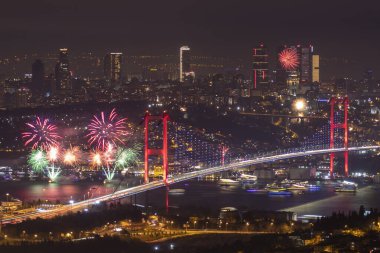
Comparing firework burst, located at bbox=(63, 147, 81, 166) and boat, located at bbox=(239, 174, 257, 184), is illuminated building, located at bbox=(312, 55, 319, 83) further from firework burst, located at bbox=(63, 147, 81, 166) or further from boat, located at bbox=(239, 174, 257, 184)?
boat, located at bbox=(239, 174, 257, 184)

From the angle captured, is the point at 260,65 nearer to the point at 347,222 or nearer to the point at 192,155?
the point at 192,155

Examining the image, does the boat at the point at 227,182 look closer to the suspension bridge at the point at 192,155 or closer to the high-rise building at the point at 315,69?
the suspension bridge at the point at 192,155

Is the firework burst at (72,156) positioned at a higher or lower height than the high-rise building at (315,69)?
lower

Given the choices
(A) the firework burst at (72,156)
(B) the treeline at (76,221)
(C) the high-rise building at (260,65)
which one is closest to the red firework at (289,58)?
(C) the high-rise building at (260,65)

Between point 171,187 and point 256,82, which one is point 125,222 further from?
point 256,82

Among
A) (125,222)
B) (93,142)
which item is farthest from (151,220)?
(93,142)

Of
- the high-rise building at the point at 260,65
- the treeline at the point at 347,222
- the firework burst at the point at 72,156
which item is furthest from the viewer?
the high-rise building at the point at 260,65
